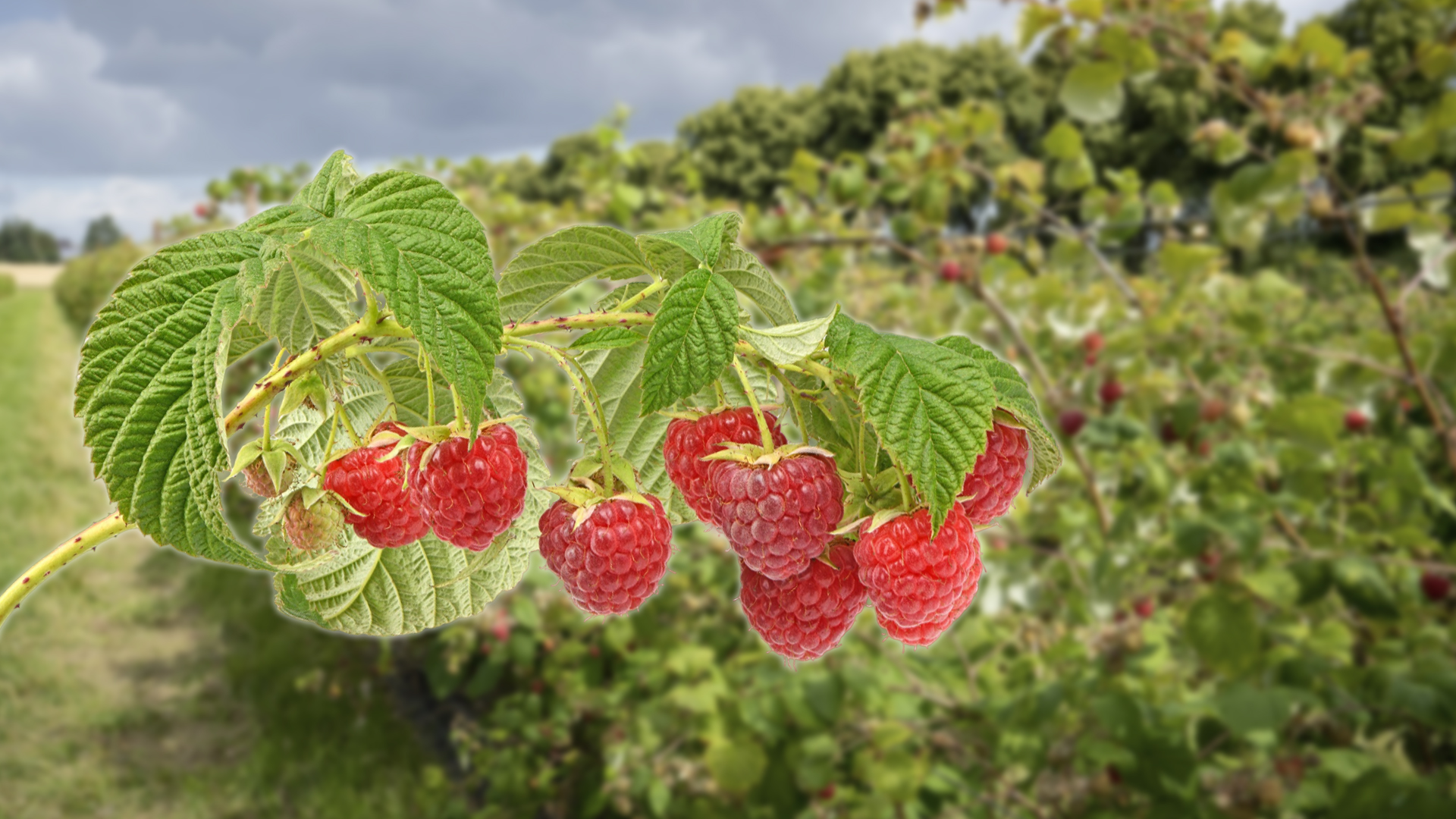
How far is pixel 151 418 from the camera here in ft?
1.57

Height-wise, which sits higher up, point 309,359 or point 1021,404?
point 309,359

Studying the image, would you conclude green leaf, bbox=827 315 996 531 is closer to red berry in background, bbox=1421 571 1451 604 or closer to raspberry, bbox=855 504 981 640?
raspberry, bbox=855 504 981 640

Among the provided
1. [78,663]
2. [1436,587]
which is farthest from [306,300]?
[78,663]

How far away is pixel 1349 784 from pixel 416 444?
82.8 inches

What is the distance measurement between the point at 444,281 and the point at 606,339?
0.34ft

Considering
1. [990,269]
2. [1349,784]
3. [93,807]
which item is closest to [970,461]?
[1349,784]

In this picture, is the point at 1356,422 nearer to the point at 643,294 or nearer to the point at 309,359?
the point at 643,294

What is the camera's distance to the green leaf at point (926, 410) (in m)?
0.49

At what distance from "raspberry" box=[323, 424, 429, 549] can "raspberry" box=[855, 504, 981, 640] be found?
1.02ft

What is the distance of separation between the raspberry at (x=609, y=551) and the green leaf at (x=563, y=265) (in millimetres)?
145

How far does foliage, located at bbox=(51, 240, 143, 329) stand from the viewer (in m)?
11.8

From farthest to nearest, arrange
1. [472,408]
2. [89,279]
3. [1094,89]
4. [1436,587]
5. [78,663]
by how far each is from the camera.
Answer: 1. [89,279]
2. [78,663]
3. [1094,89]
4. [1436,587]
5. [472,408]

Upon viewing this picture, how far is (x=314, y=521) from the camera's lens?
0.59 metres

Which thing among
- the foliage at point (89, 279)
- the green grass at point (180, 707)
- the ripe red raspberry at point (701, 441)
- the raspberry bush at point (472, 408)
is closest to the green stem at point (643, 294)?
the raspberry bush at point (472, 408)
